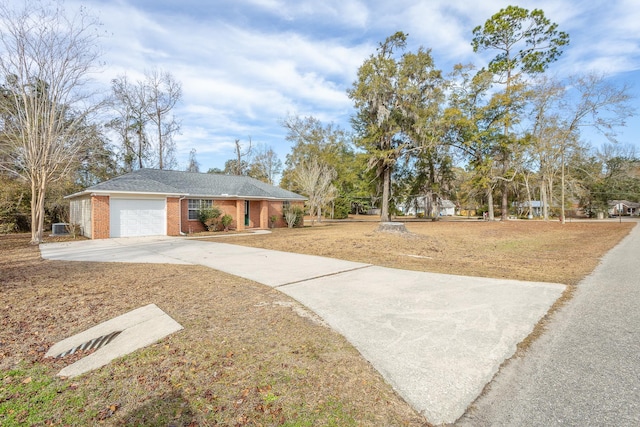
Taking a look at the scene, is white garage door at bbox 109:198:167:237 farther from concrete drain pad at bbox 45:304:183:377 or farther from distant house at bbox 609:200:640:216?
distant house at bbox 609:200:640:216

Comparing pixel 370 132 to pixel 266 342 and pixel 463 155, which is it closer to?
pixel 463 155

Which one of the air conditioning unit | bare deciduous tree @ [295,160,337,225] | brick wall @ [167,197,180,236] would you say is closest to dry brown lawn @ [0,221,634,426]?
brick wall @ [167,197,180,236]

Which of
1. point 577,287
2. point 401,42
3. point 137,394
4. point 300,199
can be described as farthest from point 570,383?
point 401,42

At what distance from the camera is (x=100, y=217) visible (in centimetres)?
1494

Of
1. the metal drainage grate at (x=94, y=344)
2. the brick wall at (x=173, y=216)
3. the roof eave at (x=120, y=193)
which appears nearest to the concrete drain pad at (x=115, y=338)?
the metal drainage grate at (x=94, y=344)

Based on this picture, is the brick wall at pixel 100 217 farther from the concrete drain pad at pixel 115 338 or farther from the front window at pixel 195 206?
the concrete drain pad at pixel 115 338

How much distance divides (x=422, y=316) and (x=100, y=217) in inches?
635

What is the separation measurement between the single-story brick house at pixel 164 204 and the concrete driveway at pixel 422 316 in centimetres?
932

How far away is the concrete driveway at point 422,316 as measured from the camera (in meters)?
2.77

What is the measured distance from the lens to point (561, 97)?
25.6m

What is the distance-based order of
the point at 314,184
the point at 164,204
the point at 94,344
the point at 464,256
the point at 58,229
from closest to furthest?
the point at 94,344 → the point at 464,256 → the point at 164,204 → the point at 58,229 → the point at 314,184

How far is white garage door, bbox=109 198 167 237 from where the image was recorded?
15.6m

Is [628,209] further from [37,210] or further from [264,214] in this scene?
[37,210]

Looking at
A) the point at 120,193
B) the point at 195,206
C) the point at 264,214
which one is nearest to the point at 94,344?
the point at 120,193
